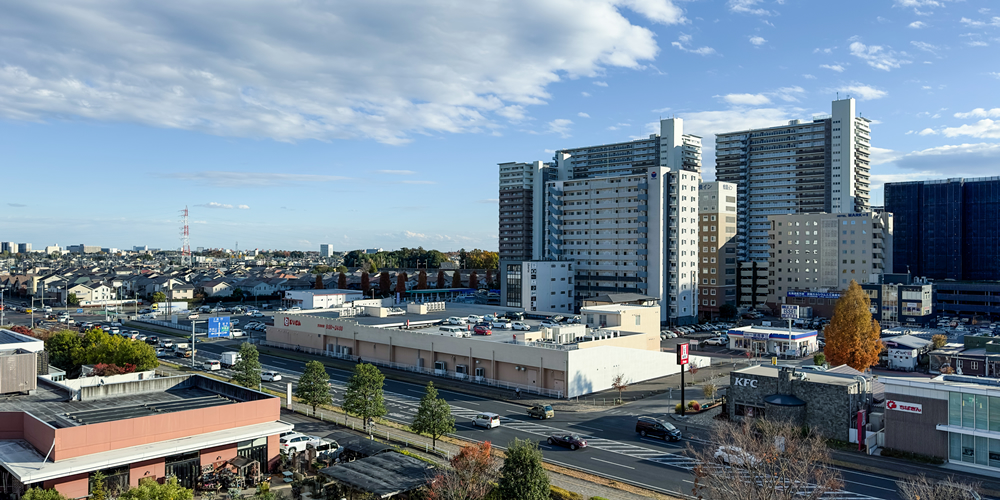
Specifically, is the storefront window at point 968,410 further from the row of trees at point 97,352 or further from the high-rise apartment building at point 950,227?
the high-rise apartment building at point 950,227

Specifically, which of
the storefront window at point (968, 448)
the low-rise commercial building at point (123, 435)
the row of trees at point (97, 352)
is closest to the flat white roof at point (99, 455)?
the low-rise commercial building at point (123, 435)

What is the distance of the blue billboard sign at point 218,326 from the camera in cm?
6078

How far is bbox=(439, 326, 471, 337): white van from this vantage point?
50.3 meters

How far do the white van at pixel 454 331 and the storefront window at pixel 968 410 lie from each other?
32467 mm

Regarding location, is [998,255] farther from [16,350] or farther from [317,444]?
[16,350]

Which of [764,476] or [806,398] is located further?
[806,398]

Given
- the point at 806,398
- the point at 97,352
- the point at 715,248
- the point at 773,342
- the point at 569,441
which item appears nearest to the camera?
the point at 569,441

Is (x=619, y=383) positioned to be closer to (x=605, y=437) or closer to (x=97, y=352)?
(x=605, y=437)

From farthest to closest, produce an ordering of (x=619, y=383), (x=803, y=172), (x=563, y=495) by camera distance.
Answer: (x=803, y=172)
(x=619, y=383)
(x=563, y=495)

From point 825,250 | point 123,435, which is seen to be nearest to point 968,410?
point 123,435

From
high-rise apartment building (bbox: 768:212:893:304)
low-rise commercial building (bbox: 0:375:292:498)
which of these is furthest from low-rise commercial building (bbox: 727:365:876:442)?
high-rise apartment building (bbox: 768:212:893:304)

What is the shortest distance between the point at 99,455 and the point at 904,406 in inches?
1320

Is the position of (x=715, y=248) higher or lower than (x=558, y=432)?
higher

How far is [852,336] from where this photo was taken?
4484 centimetres
